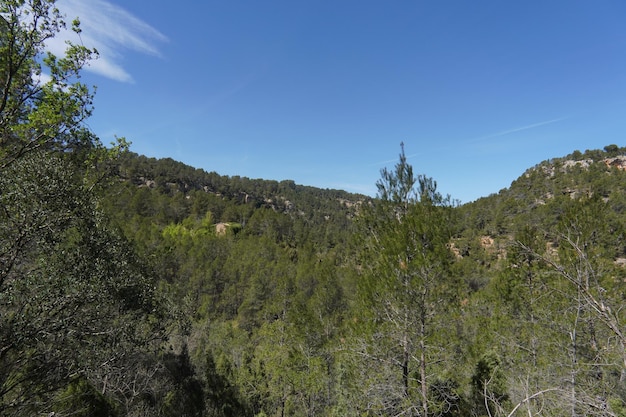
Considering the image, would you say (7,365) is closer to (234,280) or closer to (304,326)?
(304,326)

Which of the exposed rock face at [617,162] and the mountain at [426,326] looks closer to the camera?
the mountain at [426,326]

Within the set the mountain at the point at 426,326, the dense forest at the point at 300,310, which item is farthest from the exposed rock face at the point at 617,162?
the dense forest at the point at 300,310

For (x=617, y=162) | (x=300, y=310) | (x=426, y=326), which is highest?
(x=617, y=162)

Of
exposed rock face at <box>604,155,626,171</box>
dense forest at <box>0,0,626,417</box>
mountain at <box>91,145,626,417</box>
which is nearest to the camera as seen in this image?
dense forest at <box>0,0,626,417</box>

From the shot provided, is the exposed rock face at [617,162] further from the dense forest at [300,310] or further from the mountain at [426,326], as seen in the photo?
the dense forest at [300,310]

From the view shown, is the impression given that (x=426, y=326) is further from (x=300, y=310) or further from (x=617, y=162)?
(x=617, y=162)

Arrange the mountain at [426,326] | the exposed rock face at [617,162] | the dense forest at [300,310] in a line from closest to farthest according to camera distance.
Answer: the dense forest at [300,310], the mountain at [426,326], the exposed rock face at [617,162]

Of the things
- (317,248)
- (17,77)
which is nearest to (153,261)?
(17,77)

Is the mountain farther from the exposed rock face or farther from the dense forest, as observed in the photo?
the exposed rock face

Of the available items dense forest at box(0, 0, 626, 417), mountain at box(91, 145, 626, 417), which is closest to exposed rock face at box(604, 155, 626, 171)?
mountain at box(91, 145, 626, 417)

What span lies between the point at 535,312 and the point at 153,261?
17.4 metres

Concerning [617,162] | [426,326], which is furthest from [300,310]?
[617,162]

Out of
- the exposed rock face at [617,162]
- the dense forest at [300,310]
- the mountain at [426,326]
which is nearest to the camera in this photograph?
the dense forest at [300,310]

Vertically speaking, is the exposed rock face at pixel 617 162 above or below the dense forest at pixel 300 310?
above
